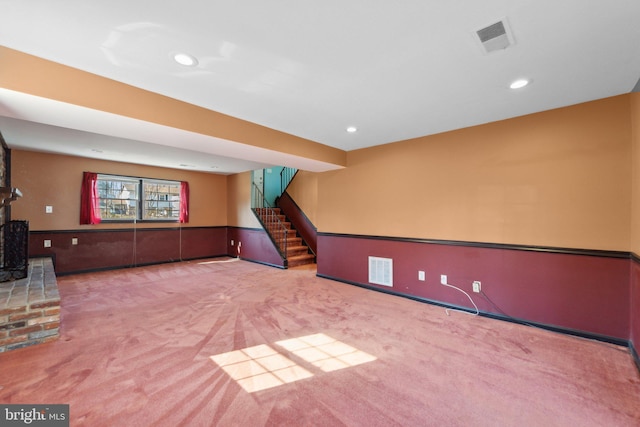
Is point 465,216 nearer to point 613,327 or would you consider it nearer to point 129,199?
point 613,327

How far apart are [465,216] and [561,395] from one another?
2.07 meters

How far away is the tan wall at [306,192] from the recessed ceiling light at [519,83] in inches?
185

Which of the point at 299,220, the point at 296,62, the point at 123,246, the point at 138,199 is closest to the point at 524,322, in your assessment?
the point at 296,62

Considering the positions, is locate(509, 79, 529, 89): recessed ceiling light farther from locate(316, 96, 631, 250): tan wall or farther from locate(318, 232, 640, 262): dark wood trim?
locate(318, 232, 640, 262): dark wood trim

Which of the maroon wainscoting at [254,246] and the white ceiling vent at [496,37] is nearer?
the white ceiling vent at [496,37]

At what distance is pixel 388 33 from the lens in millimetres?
1705

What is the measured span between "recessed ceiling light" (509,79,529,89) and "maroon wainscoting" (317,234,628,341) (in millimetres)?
1815

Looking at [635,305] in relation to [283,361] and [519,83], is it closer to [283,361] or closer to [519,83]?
[519,83]

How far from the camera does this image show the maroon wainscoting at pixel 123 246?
5289mm

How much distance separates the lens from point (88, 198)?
5.54 meters

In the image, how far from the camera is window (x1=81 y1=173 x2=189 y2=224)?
5.87m

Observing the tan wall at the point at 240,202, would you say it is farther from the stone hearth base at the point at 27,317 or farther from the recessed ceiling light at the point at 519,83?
the recessed ceiling light at the point at 519,83

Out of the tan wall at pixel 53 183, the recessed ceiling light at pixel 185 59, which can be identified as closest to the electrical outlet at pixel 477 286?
the recessed ceiling light at pixel 185 59

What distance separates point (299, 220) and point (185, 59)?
5596mm
